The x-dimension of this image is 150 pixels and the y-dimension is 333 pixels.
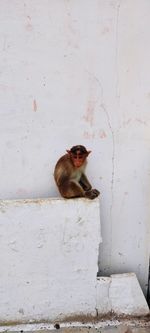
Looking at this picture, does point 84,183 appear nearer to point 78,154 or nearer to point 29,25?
point 78,154

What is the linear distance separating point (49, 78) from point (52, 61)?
0.36 feet

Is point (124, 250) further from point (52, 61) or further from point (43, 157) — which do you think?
point (52, 61)

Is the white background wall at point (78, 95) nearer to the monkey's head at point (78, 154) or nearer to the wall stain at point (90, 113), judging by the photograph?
the wall stain at point (90, 113)

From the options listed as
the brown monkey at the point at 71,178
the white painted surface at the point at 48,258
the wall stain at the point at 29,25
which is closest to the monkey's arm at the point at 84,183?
the brown monkey at the point at 71,178

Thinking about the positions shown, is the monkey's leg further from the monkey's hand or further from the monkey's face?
the monkey's face

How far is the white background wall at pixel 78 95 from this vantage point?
2766 mm

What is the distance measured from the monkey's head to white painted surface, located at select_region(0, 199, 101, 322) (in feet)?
1.02

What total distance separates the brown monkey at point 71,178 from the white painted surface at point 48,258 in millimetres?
55

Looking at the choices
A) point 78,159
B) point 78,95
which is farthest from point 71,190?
point 78,95

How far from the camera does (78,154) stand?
108 inches

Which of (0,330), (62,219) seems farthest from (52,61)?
(0,330)

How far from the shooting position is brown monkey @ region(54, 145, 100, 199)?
2.91 meters

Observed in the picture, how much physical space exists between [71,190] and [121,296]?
35.9 inches

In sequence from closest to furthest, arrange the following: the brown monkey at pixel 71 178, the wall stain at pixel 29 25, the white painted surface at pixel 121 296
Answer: the wall stain at pixel 29 25 → the brown monkey at pixel 71 178 → the white painted surface at pixel 121 296
